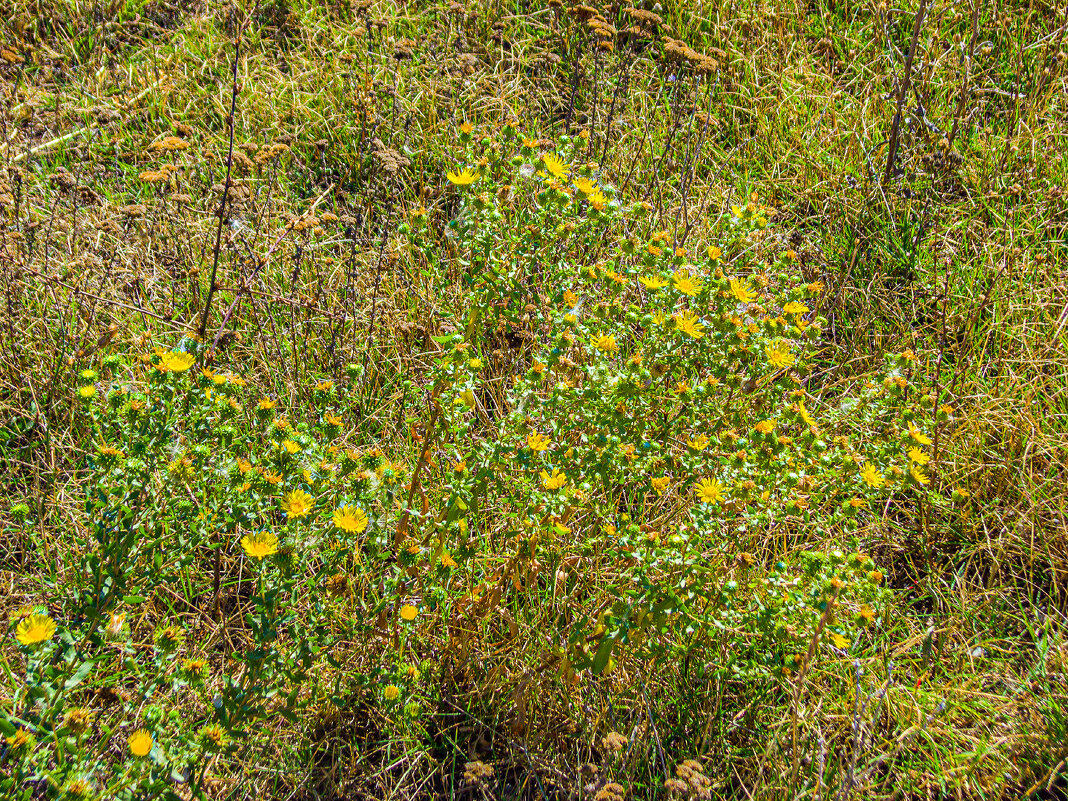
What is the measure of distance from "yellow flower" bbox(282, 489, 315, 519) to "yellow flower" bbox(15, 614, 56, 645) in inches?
16.9

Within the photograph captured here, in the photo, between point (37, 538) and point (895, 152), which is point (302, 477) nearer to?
point (37, 538)

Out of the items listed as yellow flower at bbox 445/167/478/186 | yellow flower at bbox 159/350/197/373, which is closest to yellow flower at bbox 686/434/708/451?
yellow flower at bbox 445/167/478/186

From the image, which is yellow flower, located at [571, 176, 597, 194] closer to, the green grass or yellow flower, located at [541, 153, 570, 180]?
yellow flower, located at [541, 153, 570, 180]

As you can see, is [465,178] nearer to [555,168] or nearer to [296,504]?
[555,168]

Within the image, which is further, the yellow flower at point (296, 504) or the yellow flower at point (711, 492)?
the yellow flower at point (711, 492)

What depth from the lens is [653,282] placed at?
6.14 ft

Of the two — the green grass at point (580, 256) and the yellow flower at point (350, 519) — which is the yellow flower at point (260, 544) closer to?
the yellow flower at point (350, 519)

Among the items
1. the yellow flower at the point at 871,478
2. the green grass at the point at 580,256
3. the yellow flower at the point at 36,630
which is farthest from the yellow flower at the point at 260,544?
the yellow flower at the point at 871,478

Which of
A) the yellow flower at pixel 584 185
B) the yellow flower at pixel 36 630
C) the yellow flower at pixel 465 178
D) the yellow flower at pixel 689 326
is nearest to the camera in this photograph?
the yellow flower at pixel 36 630

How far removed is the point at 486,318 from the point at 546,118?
1.73 metres

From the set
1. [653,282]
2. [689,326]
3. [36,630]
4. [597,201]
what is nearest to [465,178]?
[597,201]

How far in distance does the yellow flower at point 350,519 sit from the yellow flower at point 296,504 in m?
0.06

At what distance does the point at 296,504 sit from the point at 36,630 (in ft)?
1.54

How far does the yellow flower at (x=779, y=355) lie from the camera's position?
1790 mm
